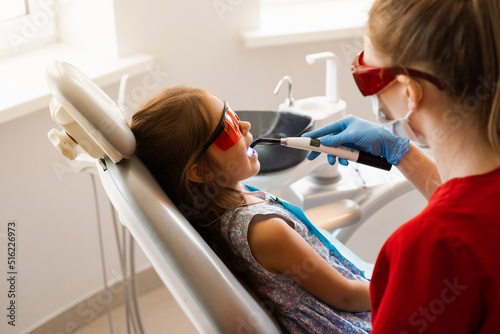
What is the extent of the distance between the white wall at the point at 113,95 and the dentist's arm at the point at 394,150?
101cm

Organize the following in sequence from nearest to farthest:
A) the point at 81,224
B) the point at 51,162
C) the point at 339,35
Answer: the point at 51,162, the point at 81,224, the point at 339,35

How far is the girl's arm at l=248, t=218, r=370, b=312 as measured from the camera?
1.15 m

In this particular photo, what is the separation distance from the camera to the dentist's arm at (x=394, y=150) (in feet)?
4.46

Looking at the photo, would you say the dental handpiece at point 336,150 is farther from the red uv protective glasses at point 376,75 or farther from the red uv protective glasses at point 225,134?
the red uv protective glasses at point 376,75

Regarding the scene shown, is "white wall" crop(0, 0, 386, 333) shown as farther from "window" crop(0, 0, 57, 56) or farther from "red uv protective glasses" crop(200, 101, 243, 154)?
"red uv protective glasses" crop(200, 101, 243, 154)

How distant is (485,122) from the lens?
35.5 inches

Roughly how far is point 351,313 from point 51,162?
1167 mm

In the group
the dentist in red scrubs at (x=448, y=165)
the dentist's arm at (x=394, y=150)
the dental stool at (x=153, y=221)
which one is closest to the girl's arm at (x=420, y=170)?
the dentist's arm at (x=394, y=150)

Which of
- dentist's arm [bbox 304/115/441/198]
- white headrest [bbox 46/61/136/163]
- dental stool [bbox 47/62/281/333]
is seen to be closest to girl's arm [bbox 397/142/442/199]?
dentist's arm [bbox 304/115/441/198]

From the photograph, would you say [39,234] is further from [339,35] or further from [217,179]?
[339,35]

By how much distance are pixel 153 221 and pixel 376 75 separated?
0.42 m

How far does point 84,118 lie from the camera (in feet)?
3.15

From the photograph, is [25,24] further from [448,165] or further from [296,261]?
[448,165]

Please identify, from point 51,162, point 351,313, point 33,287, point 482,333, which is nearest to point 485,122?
point 482,333
